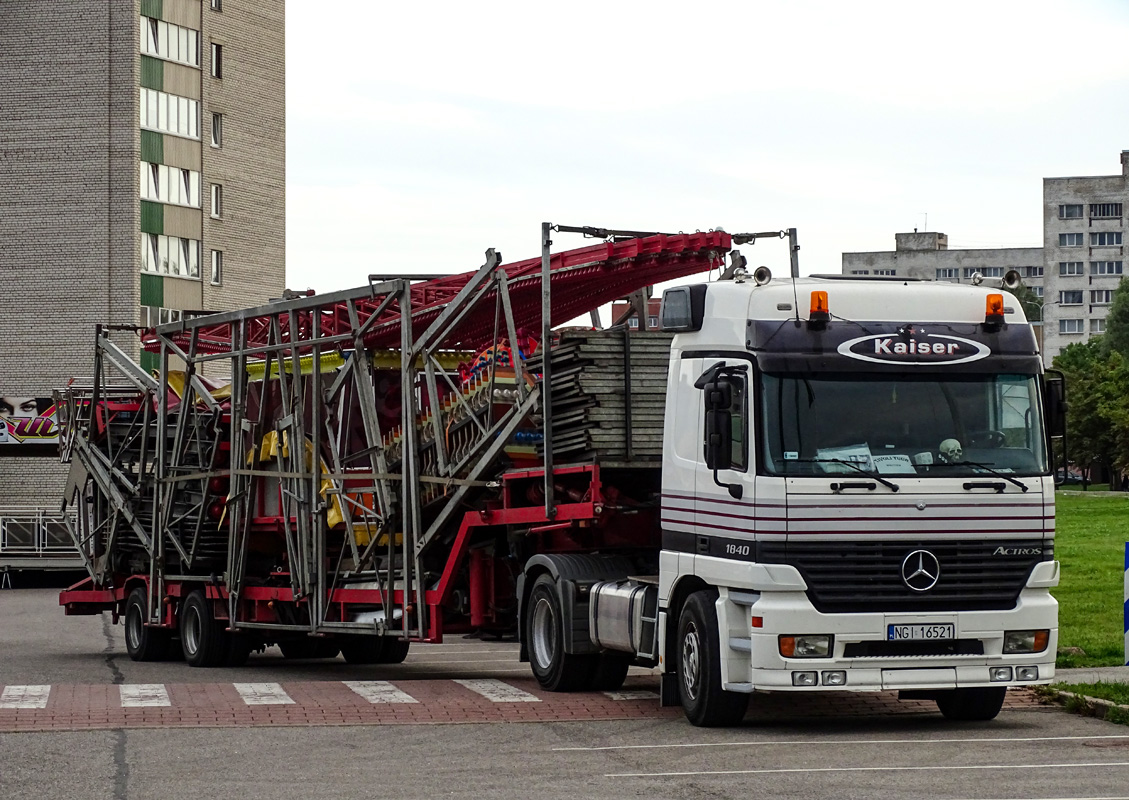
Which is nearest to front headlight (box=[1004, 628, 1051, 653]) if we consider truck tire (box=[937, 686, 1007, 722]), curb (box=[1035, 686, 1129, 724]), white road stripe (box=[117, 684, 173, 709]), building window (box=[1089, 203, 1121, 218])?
truck tire (box=[937, 686, 1007, 722])

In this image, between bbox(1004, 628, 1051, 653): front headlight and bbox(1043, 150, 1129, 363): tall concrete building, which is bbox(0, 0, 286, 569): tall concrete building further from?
bbox(1043, 150, 1129, 363): tall concrete building

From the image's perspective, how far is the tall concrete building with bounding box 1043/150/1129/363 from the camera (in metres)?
142

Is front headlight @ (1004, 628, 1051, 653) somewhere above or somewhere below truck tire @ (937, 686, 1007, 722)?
above

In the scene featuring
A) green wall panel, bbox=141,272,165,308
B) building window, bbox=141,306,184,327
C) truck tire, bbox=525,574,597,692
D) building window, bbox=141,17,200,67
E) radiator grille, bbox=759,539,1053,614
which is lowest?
truck tire, bbox=525,574,597,692

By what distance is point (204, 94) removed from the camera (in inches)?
2410

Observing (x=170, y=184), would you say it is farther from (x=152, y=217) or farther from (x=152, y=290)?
(x=152, y=290)

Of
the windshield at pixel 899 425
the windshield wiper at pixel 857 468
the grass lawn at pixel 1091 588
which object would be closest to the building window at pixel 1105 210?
the grass lawn at pixel 1091 588

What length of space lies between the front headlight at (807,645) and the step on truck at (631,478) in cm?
2

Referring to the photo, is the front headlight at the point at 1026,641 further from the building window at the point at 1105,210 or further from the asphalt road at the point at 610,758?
the building window at the point at 1105,210

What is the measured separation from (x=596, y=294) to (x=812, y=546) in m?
4.79

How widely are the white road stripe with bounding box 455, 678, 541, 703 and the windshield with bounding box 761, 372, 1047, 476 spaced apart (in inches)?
147

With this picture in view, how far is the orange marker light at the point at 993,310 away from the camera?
12984 millimetres

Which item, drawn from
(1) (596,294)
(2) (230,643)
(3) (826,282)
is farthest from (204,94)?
(3) (826,282)

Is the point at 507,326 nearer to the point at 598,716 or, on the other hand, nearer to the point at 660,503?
the point at 660,503
